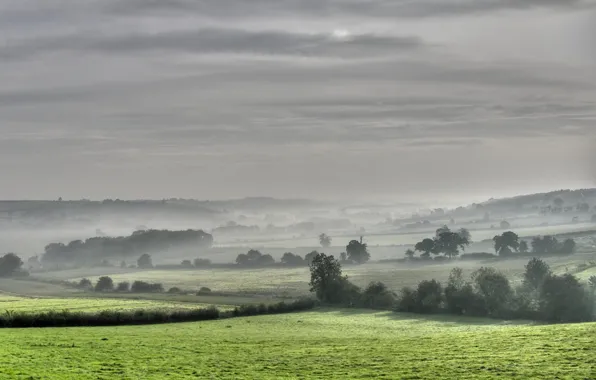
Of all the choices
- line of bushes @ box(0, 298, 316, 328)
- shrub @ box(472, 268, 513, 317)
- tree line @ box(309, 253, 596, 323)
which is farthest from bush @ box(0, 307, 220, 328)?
shrub @ box(472, 268, 513, 317)

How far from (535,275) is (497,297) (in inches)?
482

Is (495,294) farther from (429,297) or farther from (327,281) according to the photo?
(327,281)

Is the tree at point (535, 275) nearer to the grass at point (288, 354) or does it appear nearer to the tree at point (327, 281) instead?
the tree at point (327, 281)

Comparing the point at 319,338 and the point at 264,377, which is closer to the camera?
the point at 264,377

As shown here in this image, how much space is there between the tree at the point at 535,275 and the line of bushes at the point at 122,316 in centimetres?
4336

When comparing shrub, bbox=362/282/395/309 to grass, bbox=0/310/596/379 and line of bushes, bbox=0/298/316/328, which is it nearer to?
line of bushes, bbox=0/298/316/328

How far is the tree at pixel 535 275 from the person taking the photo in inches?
4788

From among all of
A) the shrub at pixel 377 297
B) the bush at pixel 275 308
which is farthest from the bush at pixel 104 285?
the shrub at pixel 377 297

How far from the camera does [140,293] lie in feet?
570

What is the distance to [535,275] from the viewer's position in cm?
12644

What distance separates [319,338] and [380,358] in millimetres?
20542

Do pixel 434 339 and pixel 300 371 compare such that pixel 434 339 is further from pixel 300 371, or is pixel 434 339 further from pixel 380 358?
pixel 300 371

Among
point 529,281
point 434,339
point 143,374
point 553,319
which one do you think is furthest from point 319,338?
point 529,281

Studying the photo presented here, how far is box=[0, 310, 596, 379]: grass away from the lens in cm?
5259
